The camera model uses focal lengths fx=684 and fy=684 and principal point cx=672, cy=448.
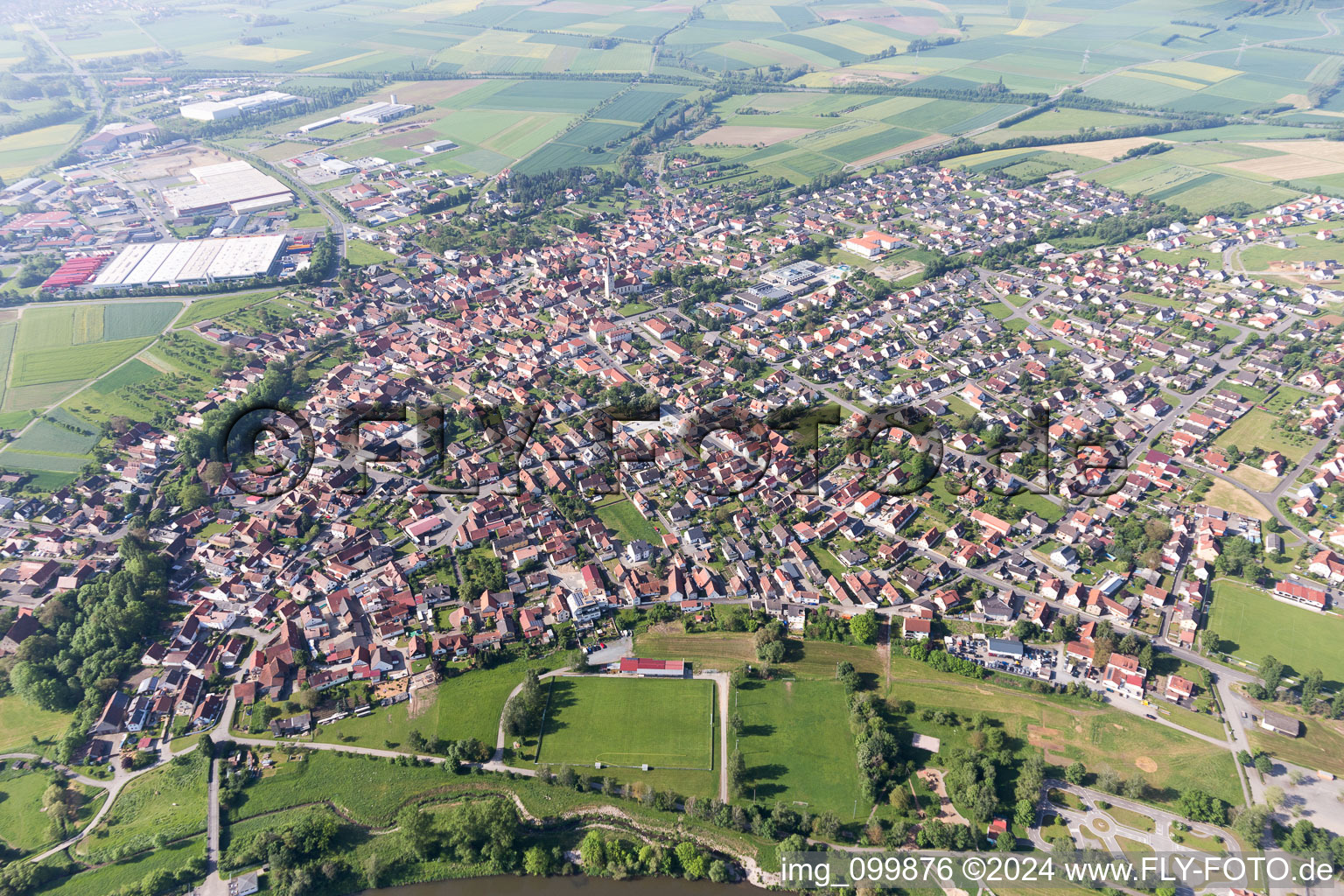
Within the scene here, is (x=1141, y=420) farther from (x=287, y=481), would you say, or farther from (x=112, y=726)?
(x=112, y=726)

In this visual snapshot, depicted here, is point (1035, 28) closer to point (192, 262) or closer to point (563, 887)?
point (192, 262)

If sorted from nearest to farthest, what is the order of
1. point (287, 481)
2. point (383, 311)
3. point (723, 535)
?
point (723, 535) < point (287, 481) < point (383, 311)

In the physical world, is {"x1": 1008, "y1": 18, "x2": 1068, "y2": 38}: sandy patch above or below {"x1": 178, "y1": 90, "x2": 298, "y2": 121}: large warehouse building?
above

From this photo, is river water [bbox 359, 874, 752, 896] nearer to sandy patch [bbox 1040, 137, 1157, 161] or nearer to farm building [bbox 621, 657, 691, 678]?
farm building [bbox 621, 657, 691, 678]

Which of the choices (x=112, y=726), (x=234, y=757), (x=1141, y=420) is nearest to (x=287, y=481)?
(x=112, y=726)

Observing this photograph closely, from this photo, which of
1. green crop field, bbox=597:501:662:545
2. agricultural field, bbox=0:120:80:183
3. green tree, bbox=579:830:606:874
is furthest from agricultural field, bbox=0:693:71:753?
agricultural field, bbox=0:120:80:183

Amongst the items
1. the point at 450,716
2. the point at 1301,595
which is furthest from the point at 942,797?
the point at 1301,595
